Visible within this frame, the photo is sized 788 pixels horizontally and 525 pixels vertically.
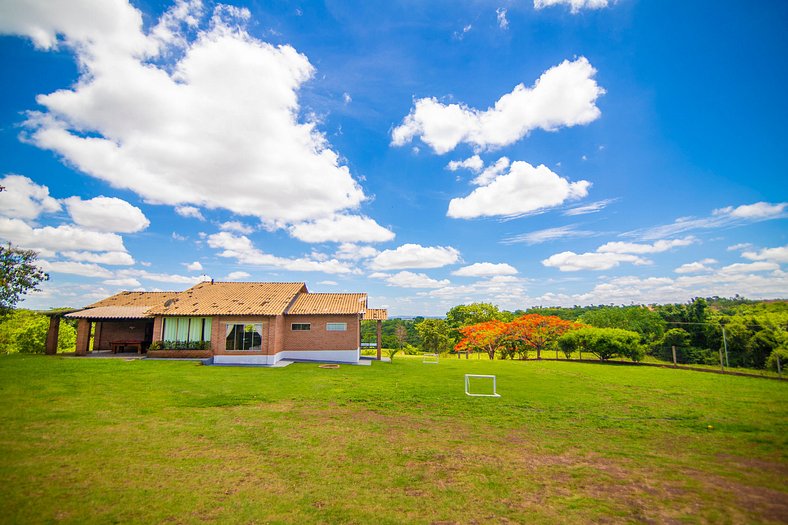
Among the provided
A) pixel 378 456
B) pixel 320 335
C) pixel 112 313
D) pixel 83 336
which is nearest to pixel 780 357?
pixel 378 456

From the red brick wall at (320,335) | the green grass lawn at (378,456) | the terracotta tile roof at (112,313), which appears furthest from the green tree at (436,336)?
the green grass lawn at (378,456)

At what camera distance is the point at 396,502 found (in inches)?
216

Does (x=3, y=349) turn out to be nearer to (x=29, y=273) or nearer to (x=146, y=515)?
(x=29, y=273)

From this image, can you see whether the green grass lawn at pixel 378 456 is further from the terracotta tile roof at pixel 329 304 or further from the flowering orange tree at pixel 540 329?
the flowering orange tree at pixel 540 329

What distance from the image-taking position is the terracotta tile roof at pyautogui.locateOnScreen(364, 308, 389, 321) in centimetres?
2669

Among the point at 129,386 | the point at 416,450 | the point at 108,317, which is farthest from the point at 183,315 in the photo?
the point at 416,450

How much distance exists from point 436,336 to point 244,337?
29.4 m

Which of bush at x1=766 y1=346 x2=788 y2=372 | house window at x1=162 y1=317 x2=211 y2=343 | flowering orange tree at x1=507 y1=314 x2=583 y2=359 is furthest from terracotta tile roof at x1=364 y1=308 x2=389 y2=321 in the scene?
bush at x1=766 y1=346 x2=788 y2=372

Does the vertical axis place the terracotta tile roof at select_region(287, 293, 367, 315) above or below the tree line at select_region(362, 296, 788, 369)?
above

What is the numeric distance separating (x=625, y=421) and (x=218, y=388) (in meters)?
14.5

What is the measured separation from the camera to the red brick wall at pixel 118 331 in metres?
26.3

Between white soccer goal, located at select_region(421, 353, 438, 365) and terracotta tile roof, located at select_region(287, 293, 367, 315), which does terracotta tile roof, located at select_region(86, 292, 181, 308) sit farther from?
white soccer goal, located at select_region(421, 353, 438, 365)

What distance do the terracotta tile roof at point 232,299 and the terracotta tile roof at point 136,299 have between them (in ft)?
4.51

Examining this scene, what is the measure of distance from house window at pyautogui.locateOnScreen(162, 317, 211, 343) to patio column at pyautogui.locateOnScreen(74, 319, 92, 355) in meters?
5.59
